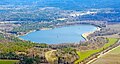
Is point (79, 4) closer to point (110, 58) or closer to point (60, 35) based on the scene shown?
point (60, 35)

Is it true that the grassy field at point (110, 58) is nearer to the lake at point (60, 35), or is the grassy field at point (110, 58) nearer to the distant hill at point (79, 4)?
the lake at point (60, 35)

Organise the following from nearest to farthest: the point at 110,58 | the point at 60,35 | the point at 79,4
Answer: the point at 110,58, the point at 60,35, the point at 79,4

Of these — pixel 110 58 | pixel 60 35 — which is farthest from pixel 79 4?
pixel 110 58

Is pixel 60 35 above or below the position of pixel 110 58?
below

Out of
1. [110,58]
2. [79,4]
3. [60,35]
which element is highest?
[79,4]

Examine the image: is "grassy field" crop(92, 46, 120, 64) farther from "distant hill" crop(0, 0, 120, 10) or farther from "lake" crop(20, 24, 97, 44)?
"distant hill" crop(0, 0, 120, 10)

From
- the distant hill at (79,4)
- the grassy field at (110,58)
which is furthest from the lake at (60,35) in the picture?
the distant hill at (79,4)

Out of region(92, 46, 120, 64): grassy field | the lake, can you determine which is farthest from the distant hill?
region(92, 46, 120, 64): grassy field

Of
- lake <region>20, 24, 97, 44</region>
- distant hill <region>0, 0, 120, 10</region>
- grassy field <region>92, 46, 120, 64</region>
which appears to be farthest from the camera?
distant hill <region>0, 0, 120, 10</region>

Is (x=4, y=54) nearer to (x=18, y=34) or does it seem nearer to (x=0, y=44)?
(x=0, y=44)

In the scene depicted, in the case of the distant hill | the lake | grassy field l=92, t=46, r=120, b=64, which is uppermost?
the distant hill
